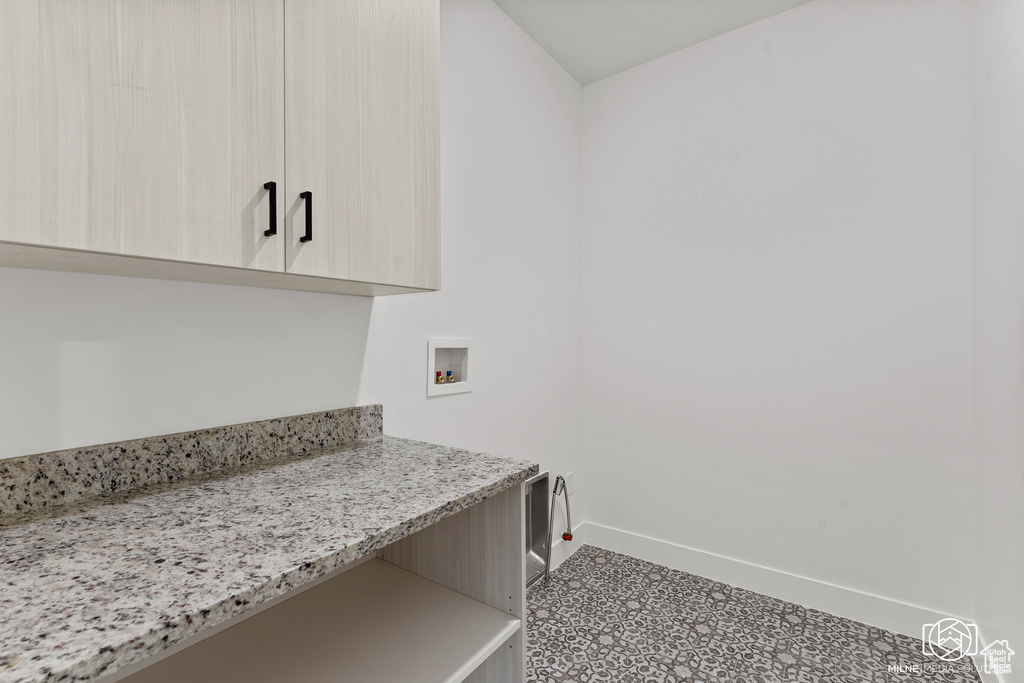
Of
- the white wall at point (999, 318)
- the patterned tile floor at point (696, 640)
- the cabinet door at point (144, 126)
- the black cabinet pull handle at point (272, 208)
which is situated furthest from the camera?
the patterned tile floor at point (696, 640)

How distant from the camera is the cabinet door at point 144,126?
21.5 inches

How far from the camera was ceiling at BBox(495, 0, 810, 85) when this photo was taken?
193 centimetres

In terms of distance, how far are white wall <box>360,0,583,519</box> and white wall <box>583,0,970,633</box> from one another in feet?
0.71

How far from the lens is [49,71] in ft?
1.85

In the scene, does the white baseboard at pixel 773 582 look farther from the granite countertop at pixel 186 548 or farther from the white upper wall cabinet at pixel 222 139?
the white upper wall cabinet at pixel 222 139

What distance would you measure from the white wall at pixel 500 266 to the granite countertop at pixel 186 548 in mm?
533

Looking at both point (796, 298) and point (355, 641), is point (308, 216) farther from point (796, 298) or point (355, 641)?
point (796, 298)

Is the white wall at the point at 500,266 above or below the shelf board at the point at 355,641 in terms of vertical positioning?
above

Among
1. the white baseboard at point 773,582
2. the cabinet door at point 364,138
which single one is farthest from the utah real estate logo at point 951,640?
the cabinet door at point 364,138

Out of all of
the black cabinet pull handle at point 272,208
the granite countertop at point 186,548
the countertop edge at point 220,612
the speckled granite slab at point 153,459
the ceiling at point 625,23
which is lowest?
the countertop edge at point 220,612

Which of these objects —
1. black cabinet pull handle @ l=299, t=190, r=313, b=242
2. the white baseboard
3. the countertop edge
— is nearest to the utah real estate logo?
the white baseboard

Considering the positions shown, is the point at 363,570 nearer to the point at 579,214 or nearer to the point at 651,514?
the point at 651,514

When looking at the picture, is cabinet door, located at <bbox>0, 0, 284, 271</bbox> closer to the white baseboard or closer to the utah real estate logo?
the white baseboard

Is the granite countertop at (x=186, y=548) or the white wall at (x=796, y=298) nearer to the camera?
the granite countertop at (x=186, y=548)
